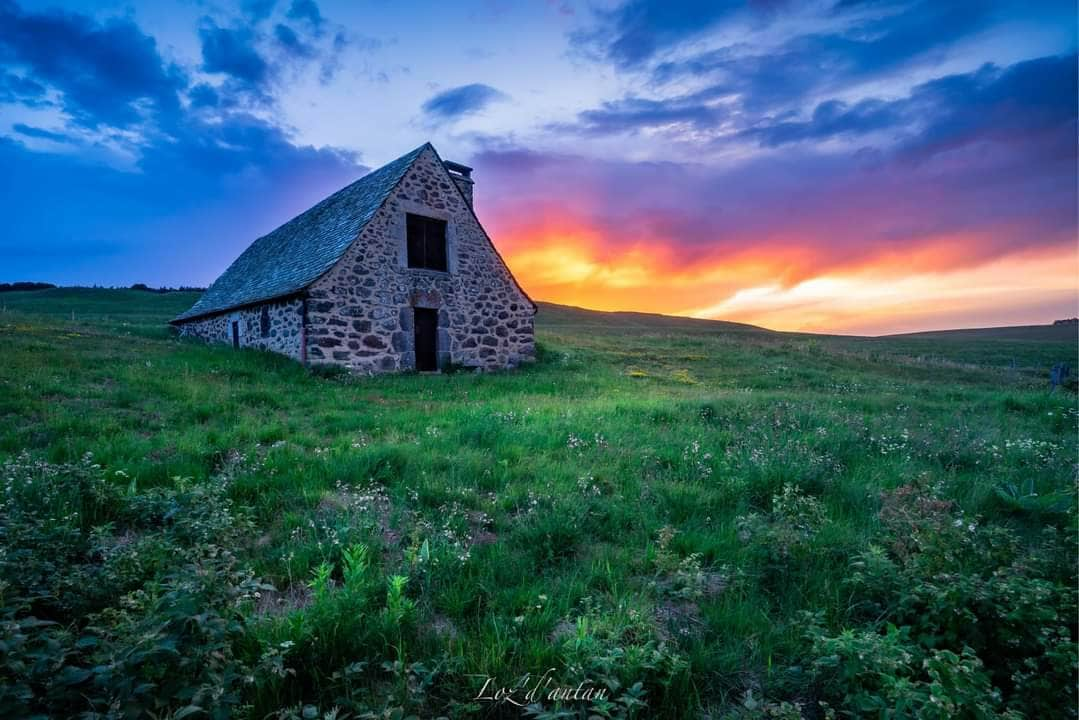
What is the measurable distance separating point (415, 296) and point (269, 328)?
5.11 meters

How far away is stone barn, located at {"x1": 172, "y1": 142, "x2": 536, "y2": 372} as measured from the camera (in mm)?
15117

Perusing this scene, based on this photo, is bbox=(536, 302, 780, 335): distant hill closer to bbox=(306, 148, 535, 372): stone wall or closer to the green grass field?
bbox=(306, 148, 535, 372): stone wall

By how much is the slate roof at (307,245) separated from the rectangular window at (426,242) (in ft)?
4.69

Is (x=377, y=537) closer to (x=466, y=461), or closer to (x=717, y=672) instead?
(x=466, y=461)

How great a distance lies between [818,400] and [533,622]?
1103 cm

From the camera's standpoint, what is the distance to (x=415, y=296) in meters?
16.5

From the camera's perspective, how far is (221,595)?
9.19 feet

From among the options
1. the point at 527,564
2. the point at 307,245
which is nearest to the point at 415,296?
the point at 307,245

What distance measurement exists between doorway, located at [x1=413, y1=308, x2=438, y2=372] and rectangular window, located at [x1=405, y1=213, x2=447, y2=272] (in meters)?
1.61

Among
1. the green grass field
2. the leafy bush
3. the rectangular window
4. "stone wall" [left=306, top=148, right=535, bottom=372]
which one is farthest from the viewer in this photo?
the rectangular window

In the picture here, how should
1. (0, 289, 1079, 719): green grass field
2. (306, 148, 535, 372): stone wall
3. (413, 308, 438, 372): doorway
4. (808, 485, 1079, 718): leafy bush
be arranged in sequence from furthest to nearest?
(413, 308, 438, 372): doorway
(306, 148, 535, 372): stone wall
(0, 289, 1079, 719): green grass field
(808, 485, 1079, 718): leafy bush

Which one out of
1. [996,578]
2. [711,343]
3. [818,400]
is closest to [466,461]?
[996,578]

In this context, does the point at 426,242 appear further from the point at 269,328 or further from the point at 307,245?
the point at 269,328

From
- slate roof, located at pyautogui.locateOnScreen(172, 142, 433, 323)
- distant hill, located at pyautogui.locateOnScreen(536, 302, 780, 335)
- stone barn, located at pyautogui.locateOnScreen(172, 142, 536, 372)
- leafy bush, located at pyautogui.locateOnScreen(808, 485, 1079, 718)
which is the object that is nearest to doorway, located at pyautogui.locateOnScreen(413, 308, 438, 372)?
stone barn, located at pyautogui.locateOnScreen(172, 142, 536, 372)
